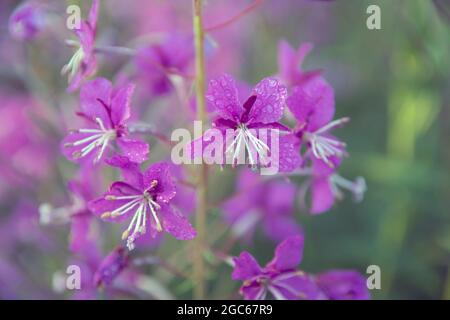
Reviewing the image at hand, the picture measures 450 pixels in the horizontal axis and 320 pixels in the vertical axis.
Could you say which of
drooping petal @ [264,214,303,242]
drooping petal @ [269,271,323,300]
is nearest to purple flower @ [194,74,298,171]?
drooping petal @ [269,271,323,300]

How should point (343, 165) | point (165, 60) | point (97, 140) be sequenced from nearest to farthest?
point (97, 140) < point (165, 60) < point (343, 165)

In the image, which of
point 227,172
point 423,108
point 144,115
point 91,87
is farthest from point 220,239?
point 91,87

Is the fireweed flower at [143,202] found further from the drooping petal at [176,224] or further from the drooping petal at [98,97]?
the drooping petal at [98,97]

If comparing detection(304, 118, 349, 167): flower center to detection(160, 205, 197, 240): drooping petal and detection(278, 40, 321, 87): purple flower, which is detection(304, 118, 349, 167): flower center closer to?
detection(278, 40, 321, 87): purple flower

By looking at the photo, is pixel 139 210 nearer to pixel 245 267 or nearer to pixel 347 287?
pixel 245 267

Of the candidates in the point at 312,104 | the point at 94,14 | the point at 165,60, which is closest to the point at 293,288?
the point at 312,104

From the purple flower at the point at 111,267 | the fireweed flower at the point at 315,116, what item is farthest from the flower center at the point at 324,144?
the purple flower at the point at 111,267
